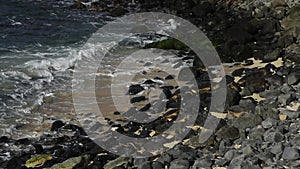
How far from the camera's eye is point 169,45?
18.1 metres

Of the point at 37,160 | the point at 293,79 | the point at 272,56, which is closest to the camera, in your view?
the point at 37,160

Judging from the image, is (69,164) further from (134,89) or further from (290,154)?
(134,89)

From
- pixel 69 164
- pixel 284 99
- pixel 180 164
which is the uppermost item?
pixel 284 99

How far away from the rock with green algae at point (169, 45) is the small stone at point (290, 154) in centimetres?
964

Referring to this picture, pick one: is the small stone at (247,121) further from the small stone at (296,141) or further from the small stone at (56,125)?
the small stone at (56,125)

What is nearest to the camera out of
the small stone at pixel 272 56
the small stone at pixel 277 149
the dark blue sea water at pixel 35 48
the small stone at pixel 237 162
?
the small stone at pixel 237 162

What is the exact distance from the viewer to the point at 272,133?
368 inches

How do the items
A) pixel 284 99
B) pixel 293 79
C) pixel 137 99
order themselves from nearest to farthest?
pixel 284 99
pixel 293 79
pixel 137 99

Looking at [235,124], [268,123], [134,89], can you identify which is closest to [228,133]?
[235,124]

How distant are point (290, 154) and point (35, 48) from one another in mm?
13000

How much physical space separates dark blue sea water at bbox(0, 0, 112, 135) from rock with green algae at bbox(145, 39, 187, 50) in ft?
9.60

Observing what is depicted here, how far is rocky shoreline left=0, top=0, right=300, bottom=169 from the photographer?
905 centimetres

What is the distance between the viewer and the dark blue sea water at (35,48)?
14000 millimetres

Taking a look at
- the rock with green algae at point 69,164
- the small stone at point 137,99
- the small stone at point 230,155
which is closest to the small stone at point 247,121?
the small stone at point 230,155
